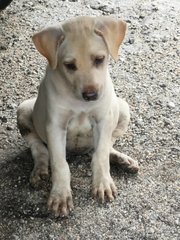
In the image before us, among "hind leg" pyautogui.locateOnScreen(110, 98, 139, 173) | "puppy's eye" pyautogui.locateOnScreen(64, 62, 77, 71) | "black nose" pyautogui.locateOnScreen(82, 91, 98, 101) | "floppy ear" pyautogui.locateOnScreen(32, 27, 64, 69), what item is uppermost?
"floppy ear" pyautogui.locateOnScreen(32, 27, 64, 69)

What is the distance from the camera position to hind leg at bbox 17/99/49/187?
3961mm

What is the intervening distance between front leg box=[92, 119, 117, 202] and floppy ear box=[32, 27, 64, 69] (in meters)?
0.56

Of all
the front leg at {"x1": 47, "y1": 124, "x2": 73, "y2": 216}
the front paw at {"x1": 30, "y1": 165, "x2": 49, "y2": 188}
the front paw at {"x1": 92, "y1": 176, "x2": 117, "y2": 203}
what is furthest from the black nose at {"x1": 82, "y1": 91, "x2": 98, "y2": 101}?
the front paw at {"x1": 30, "y1": 165, "x2": 49, "y2": 188}

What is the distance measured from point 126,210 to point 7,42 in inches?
100

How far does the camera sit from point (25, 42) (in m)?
5.67

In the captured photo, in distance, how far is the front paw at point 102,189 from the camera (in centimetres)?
Result: 383

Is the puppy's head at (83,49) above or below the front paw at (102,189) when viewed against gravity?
above

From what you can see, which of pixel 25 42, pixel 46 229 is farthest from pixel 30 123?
pixel 25 42

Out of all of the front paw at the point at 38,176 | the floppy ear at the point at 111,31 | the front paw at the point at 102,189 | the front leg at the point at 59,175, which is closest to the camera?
the floppy ear at the point at 111,31

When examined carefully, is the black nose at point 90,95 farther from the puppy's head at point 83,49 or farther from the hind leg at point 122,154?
the hind leg at point 122,154

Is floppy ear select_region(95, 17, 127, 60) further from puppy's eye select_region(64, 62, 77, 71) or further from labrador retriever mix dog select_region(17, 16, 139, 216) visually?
puppy's eye select_region(64, 62, 77, 71)

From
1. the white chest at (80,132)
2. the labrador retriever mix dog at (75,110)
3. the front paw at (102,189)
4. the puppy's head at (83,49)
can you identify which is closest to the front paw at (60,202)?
the labrador retriever mix dog at (75,110)

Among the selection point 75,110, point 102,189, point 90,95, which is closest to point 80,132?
point 75,110

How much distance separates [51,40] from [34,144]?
3.02 feet
